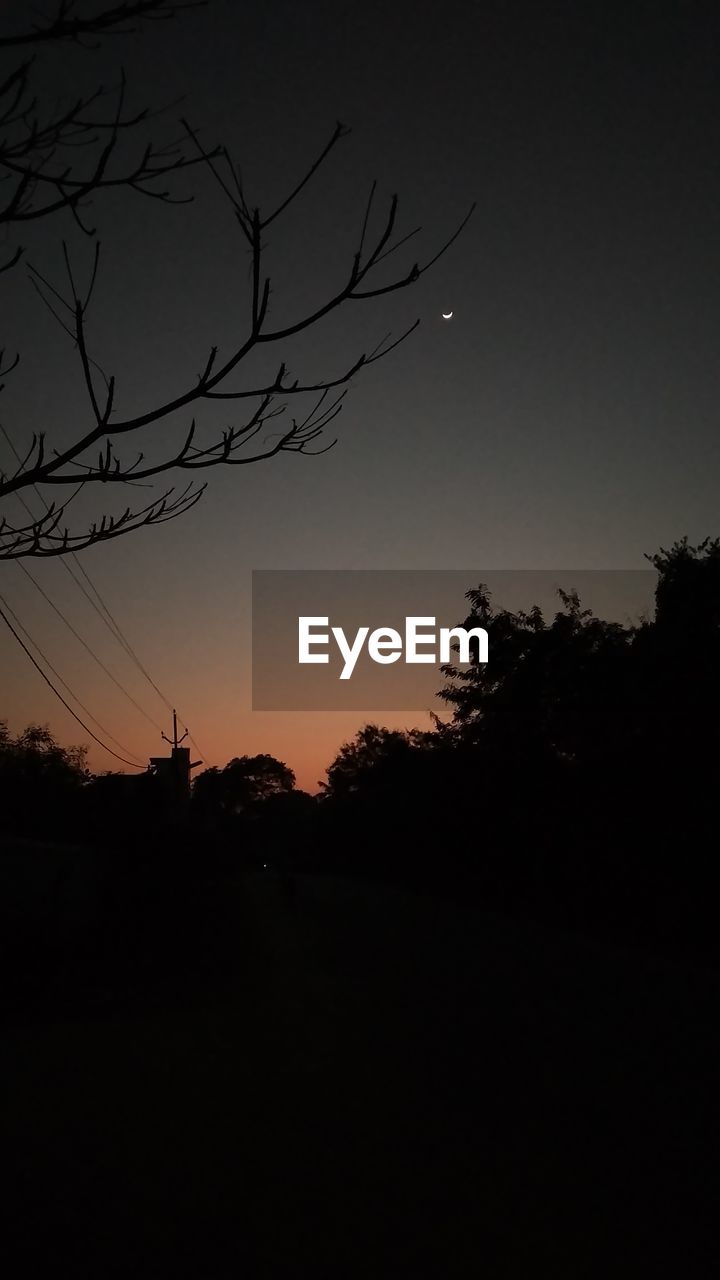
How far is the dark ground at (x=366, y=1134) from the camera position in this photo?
4906mm

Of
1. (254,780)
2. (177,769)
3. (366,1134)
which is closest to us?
(366,1134)

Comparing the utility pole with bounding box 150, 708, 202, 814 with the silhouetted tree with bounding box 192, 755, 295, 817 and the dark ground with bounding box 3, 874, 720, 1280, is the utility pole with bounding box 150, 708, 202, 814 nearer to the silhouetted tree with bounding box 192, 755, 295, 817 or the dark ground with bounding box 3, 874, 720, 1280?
the dark ground with bounding box 3, 874, 720, 1280

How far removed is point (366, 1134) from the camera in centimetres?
695

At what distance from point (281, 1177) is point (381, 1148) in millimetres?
882

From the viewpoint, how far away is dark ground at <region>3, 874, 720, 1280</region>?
4.91m

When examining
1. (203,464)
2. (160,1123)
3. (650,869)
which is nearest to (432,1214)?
(160,1123)

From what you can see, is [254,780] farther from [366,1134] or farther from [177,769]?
[366,1134]

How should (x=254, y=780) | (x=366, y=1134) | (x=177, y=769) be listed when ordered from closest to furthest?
1. (x=366, y=1134)
2. (x=177, y=769)
3. (x=254, y=780)

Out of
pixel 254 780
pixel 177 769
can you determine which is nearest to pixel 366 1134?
pixel 177 769

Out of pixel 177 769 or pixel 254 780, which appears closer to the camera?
pixel 177 769

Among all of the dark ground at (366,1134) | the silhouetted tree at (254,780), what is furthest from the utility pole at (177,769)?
the silhouetted tree at (254,780)

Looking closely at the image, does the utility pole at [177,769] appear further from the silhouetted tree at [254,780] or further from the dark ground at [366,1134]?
the silhouetted tree at [254,780]

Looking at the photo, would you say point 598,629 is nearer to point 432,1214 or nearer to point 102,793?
point 102,793

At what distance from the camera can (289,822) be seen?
433 feet
